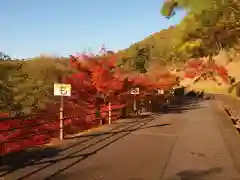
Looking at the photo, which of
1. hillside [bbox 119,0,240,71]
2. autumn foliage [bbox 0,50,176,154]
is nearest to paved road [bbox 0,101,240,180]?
hillside [bbox 119,0,240,71]

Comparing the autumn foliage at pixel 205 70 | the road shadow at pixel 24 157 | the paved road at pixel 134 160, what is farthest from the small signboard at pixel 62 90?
the autumn foliage at pixel 205 70

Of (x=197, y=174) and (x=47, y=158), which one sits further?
(x=47, y=158)

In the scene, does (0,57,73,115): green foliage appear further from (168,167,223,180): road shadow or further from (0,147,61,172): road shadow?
(168,167,223,180): road shadow

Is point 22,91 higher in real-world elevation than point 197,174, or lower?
higher

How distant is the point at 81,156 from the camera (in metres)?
9.27

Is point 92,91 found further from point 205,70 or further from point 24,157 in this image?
point 205,70

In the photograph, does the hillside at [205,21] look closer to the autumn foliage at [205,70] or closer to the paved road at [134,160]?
→ the paved road at [134,160]

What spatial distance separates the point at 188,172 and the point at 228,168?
1202 millimetres

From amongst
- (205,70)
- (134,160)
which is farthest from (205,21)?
(205,70)

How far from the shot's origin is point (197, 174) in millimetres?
7980

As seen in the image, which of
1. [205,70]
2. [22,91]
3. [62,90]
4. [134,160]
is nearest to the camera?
[134,160]

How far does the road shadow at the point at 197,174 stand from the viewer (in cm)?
764

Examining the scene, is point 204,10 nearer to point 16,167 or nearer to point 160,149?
point 160,149

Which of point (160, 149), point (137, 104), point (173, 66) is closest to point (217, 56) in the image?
point (173, 66)
